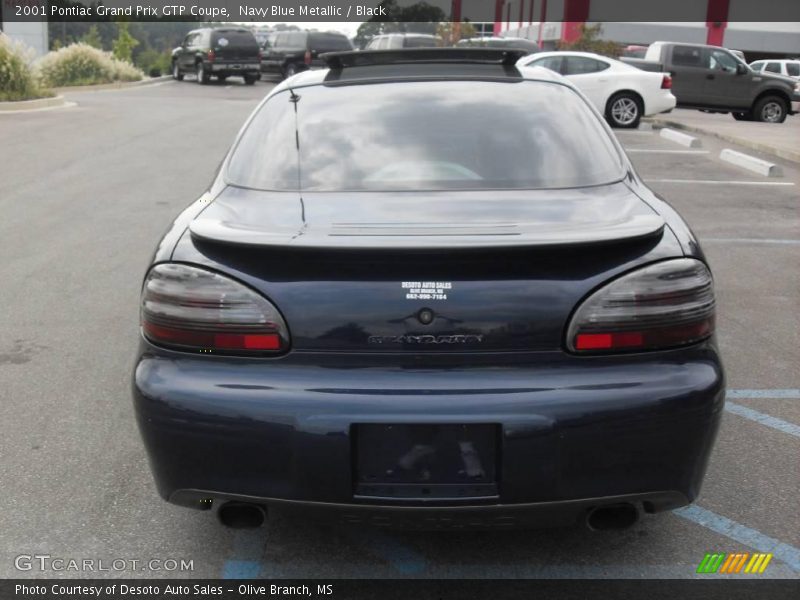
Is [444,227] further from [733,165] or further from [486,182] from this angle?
[733,165]

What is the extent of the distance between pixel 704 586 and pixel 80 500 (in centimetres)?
224

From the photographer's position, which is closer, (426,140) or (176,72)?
(426,140)

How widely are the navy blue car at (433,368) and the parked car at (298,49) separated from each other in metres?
29.5

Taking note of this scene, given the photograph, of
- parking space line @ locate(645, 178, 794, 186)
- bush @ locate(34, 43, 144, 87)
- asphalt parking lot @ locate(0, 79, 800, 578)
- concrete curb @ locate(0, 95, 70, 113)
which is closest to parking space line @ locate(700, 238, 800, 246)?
asphalt parking lot @ locate(0, 79, 800, 578)

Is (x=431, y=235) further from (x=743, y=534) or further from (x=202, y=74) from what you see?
(x=202, y=74)

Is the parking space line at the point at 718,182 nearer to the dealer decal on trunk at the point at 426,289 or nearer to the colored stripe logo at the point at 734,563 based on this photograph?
the colored stripe logo at the point at 734,563

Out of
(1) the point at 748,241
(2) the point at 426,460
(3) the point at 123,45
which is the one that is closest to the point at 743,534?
(2) the point at 426,460

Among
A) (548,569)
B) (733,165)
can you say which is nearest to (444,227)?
(548,569)

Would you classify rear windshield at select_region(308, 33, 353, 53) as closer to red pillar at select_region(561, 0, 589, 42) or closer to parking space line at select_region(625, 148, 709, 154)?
red pillar at select_region(561, 0, 589, 42)

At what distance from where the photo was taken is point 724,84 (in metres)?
22.2

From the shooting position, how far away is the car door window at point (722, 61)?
22141 millimetres

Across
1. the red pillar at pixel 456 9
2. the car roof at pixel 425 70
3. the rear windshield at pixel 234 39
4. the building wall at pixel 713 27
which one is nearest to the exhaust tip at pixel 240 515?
the car roof at pixel 425 70

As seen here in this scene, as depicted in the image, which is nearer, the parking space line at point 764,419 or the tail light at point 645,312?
the tail light at point 645,312

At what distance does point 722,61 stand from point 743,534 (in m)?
21.2
